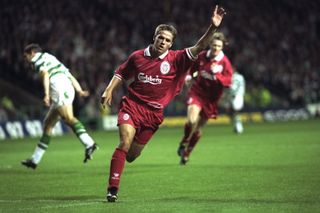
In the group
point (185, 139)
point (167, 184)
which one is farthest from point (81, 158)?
point (167, 184)

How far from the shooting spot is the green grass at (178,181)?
9773 millimetres

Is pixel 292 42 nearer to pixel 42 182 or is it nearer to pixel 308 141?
pixel 308 141

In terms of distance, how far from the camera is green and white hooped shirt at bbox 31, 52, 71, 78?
15.7m

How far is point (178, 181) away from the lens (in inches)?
503

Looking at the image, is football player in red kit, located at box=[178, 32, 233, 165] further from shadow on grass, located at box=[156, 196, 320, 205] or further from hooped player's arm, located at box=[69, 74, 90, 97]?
shadow on grass, located at box=[156, 196, 320, 205]

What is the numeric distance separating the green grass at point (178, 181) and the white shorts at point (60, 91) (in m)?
1.35

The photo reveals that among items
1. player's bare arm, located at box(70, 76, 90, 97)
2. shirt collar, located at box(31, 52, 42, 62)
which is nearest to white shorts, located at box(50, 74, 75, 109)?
player's bare arm, located at box(70, 76, 90, 97)

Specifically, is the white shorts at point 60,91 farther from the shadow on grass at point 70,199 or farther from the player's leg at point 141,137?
the shadow on grass at point 70,199

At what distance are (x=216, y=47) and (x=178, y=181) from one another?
4.70 meters

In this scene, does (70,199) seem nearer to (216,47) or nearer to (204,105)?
(204,105)

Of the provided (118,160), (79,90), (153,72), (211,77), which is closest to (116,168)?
(118,160)

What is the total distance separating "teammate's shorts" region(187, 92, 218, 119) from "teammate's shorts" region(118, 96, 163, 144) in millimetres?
5703

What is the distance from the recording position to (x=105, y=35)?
37094 mm

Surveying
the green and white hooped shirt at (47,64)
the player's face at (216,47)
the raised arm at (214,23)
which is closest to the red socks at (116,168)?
the raised arm at (214,23)
